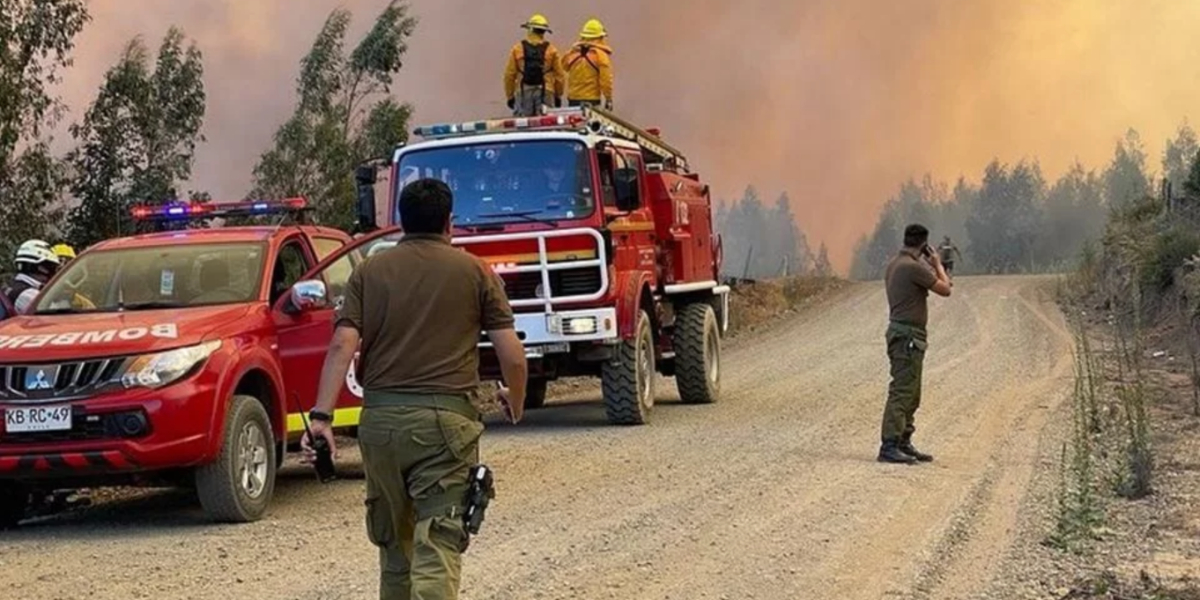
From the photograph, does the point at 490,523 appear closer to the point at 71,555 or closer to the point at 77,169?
the point at 71,555

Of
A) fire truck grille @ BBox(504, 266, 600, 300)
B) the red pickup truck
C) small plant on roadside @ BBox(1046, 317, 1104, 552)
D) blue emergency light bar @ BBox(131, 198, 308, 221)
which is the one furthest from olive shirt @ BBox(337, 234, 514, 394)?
fire truck grille @ BBox(504, 266, 600, 300)

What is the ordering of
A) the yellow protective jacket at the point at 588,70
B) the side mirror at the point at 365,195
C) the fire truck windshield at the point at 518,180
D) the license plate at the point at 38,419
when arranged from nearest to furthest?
the license plate at the point at 38,419, the fire truck windshield at the point at 518,180, the side mirror at the point at 365,195, the yellow protective jacket at the point at 588,70

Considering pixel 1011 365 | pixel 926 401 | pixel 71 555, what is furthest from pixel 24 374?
pixel 1011 365

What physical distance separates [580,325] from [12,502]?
4830 millimetres

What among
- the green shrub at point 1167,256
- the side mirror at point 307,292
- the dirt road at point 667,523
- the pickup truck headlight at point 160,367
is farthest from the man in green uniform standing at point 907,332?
the green shrub at point 1167,256

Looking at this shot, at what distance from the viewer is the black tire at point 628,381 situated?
12.2m

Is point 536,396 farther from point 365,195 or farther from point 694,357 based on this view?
point 365,195

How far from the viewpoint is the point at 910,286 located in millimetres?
10227

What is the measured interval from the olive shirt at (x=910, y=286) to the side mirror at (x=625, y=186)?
8.64 ft

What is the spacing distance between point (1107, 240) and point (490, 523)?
80.1 feet

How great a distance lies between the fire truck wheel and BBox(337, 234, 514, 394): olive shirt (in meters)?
3.31

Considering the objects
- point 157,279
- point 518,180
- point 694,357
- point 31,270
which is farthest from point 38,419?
point 694,357

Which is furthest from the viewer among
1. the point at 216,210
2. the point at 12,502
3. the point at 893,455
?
the point at 893,455

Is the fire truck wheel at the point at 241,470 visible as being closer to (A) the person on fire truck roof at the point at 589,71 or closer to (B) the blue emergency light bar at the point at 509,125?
(B) the blue emergency light bar at the point at 509,125
